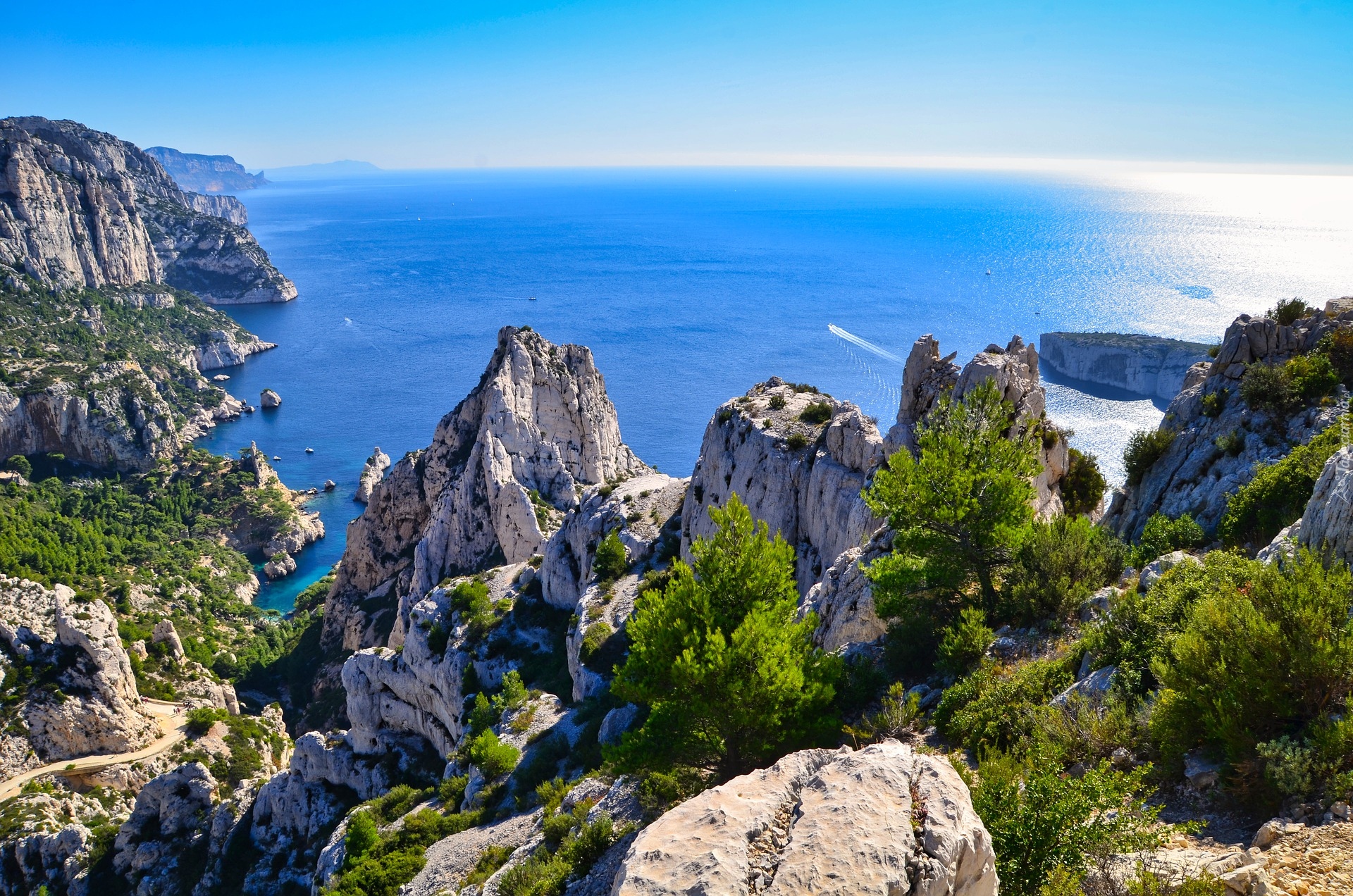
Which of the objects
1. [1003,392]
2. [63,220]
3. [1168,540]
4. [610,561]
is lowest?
[610,561]

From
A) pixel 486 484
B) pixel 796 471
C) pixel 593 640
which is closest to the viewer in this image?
pixel 593 640

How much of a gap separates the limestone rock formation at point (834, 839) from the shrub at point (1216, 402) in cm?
2161

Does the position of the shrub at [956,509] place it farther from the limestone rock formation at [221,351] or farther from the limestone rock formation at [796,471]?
the limestone rock formation at [221,351]

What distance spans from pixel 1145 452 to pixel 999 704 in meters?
15.6

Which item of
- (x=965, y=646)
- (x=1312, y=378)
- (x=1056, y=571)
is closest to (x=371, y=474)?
(x=965, y=646)

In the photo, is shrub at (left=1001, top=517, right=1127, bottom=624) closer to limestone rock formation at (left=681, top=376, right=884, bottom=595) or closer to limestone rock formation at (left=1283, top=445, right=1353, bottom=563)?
limestone rock formation at (left=1283, top=445, right=1353, bottom=563)

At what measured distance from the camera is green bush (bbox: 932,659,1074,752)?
14750 mm

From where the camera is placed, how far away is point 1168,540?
20672 mm

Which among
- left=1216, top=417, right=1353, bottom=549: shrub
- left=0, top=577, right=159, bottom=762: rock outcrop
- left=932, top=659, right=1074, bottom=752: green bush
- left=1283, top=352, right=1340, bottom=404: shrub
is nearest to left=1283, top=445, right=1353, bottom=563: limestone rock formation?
left=1216, top=417, right=1353, bottom=549: shrub

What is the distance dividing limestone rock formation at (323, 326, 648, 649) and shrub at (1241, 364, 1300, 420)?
157 feet

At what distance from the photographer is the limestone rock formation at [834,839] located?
8922 millimetres

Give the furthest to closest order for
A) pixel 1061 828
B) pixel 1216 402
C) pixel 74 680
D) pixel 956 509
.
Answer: pixel 74 680
pixel 1216 402
pixel 956 509
pixel 1061 828

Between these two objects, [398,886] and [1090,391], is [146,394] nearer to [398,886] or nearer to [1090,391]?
[398,886]

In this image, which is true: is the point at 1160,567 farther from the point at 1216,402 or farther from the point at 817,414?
the point at 817,414
